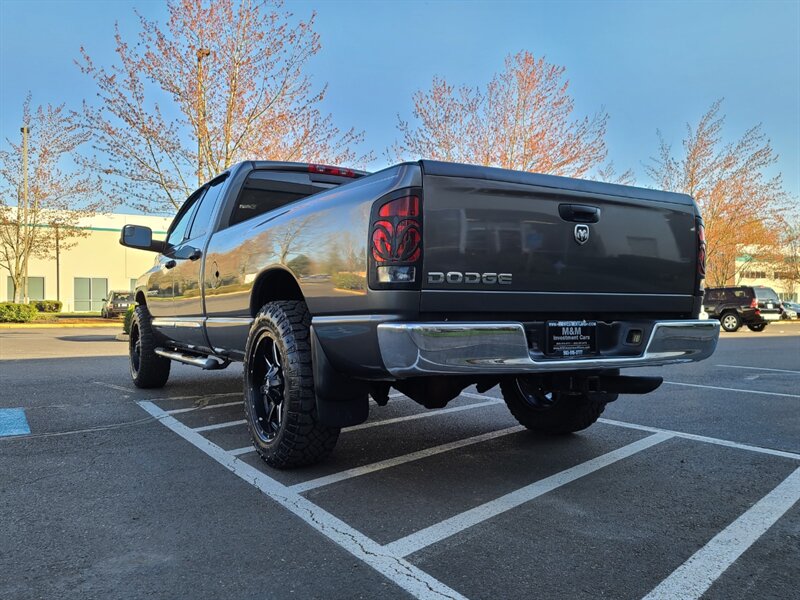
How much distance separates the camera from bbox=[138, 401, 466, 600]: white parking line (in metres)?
2.20

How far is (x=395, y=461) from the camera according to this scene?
12.6ft

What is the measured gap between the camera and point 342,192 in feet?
10.6

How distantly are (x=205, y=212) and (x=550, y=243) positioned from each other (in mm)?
3500

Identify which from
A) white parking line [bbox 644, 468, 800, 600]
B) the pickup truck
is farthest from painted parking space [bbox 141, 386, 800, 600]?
the pickup truck

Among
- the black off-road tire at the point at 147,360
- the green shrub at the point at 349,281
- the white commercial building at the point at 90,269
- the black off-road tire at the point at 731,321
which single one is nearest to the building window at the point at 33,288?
the white commercial building at the point at 90,269

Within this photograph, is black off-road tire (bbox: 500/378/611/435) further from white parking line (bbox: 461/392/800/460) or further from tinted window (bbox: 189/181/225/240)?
tinted window (bbox: 189/181/225/240)

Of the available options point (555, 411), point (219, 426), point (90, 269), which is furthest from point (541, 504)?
point (90, 269)

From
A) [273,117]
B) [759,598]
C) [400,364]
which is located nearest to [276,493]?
[400,364]

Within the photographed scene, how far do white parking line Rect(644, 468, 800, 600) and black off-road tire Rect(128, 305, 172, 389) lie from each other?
211 inches

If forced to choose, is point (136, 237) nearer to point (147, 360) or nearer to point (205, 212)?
point (205, 212)

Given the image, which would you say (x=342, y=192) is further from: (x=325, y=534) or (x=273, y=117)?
(x=273, y=117)

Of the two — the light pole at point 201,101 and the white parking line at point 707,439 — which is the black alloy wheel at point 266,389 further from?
the light pole at point 201,101

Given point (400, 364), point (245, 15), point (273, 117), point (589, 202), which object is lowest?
point (400, 364)

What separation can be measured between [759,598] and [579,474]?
148 centimetres
